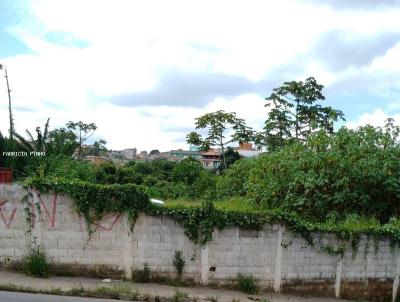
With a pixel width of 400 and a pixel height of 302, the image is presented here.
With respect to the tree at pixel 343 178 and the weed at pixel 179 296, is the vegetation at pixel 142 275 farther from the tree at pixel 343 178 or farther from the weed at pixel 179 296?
the tree at pixel 343 178

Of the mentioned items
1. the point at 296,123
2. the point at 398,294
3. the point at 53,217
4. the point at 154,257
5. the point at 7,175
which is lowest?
the point at 398,294

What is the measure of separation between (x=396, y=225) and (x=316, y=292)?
9.56 feet

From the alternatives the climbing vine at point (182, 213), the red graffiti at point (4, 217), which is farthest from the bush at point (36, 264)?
the climbing vine at point (182, 213)

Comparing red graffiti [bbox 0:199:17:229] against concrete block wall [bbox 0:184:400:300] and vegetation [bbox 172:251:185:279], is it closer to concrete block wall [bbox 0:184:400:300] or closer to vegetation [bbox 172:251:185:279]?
concrete block wall [bbox 0:184:400:300]

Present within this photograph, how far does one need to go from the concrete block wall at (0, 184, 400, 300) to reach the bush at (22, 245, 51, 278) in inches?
6.3

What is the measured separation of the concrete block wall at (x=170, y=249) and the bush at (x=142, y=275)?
113 mm

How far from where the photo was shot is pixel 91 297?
29.5 feet

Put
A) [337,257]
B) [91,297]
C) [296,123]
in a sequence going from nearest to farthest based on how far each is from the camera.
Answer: [91,297] < [337,257] < [296,123]

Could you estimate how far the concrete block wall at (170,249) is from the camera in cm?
1018

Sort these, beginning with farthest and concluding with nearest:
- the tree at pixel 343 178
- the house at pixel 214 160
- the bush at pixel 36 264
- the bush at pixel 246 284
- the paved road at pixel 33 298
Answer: the house at pixel 214 160
the tree at pixel 343 178
the bush at pixel 246 284
the bush at pixel 36 264
the paved road at pixel 33 298

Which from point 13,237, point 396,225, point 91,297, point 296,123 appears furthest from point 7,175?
point 296,123

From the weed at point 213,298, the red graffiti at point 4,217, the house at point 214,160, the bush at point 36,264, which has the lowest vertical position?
the weed at point 213,298

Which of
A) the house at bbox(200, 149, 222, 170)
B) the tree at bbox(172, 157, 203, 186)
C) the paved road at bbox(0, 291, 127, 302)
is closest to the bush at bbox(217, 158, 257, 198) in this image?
the tree at bbox(172, 157, 203, 186)

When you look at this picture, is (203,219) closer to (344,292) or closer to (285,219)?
(285,219)
